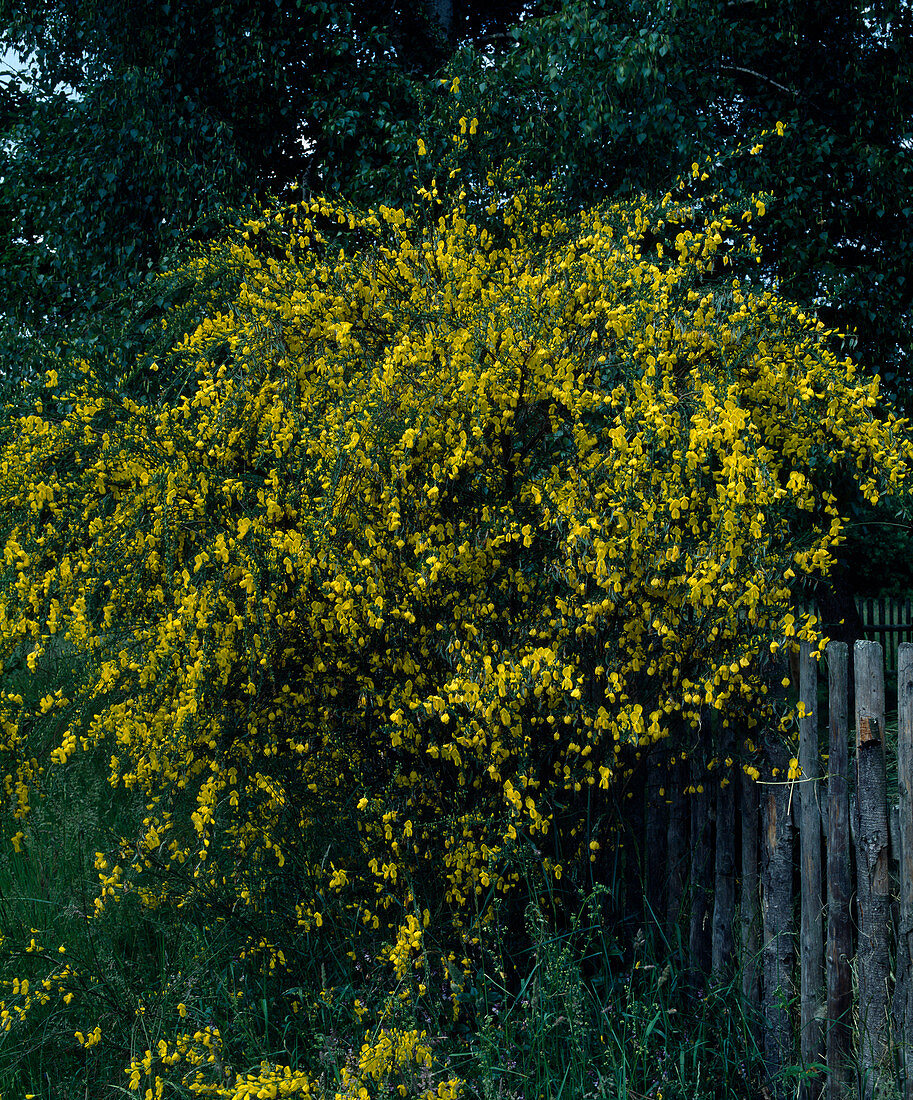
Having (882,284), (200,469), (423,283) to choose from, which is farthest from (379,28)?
(200,469)

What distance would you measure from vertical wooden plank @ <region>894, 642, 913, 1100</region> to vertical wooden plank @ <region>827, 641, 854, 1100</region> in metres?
0.15

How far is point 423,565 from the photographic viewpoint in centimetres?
291

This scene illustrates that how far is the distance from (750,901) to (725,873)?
4.9 inches

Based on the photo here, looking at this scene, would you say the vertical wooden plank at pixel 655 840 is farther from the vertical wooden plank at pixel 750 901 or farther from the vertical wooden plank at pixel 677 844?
the vertical wooden plank at pixel 750 901

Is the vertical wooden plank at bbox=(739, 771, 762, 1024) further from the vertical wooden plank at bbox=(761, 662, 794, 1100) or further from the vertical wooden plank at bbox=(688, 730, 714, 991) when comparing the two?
the vertical wooden plank at bbox=(688, 730, 714, 991)

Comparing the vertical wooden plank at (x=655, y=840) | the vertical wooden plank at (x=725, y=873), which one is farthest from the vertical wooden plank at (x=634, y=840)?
the vertical wooden plank at (x=725, y=873)

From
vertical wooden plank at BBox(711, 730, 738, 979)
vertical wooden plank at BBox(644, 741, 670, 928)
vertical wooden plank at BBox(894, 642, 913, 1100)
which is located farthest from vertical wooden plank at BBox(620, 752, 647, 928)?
vertical wooden plank at BBox(894, 642, 913, 1100)

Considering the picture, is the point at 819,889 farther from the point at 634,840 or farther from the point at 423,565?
the point at 423,565

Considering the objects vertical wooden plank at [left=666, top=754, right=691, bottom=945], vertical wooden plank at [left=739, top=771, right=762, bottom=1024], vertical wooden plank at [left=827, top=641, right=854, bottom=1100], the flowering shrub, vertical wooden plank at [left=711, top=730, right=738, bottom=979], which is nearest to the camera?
vertical wooden plank at [left=827, top=641, right=854, bottom=1100]

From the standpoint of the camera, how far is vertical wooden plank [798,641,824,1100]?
2.67 metres

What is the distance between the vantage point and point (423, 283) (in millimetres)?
3508

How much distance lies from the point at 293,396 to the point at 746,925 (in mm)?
2244

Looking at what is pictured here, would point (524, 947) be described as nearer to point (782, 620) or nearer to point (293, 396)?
point (782, 620)

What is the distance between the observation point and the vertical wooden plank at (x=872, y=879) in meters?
2.52
